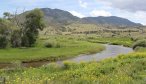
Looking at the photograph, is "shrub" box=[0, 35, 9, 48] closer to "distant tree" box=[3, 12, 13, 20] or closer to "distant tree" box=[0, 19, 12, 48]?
"distant tree" box=[0, 19, 12, 48]

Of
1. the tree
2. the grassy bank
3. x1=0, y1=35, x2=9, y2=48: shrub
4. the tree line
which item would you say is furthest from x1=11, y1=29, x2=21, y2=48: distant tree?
the grassy bank

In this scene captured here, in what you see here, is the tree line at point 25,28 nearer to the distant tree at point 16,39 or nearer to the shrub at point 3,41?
the distant tree at point 16,39

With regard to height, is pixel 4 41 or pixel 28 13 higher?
pixel 28 13

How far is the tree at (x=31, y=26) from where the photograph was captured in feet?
259

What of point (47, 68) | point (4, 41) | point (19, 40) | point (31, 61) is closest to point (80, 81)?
point (47, 68)

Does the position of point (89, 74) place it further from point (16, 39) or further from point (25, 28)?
point (25, 28)

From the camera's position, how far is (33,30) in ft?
262

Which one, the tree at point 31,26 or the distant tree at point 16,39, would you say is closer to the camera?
the distant tree at point 16,39

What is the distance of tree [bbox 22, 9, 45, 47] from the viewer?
259ft

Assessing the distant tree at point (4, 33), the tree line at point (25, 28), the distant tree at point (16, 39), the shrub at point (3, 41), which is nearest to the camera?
the shrub at point (3, 41)

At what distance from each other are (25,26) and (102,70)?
57.6 metres

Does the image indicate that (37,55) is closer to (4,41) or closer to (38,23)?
(4,41)

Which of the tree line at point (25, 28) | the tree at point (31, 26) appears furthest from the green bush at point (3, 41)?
the tree at point (31, 26)

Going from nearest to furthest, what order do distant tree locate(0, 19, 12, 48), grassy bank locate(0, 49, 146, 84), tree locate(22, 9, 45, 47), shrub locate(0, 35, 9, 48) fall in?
grassy bank locate(0, 49, 146, 84) → shrub locate(0, 35, 9, 48) → distant tree locate(0, 19, 12, 48) → tree locate(22, 9, 45, 47)
